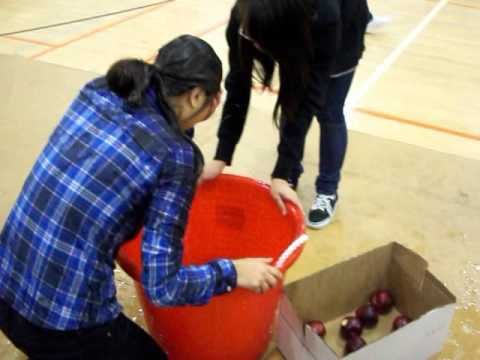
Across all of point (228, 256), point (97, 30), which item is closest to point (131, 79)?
point (228, 256)

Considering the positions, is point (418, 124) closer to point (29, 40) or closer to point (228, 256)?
point (228, 256)

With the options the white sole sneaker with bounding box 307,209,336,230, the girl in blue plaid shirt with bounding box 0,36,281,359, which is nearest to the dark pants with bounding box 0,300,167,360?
the girl in blue plaid shirt with bounding box 0,36,281,359

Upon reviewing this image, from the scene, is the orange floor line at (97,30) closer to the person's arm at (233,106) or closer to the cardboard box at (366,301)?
the person's arm at (233,106)

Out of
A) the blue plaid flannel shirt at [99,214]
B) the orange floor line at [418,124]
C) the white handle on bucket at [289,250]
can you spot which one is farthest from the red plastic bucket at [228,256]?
the orange floor line at [418,124]

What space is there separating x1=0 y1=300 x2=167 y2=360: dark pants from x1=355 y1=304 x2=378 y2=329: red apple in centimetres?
54

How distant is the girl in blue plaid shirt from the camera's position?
719 millimetres

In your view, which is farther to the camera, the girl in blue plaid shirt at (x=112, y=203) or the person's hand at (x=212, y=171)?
the person's hand at (x=212, y=171)

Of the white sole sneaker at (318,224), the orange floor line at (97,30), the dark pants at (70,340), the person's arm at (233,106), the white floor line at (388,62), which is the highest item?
the person's arm at (233,106)

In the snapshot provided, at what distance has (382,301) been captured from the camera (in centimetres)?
123

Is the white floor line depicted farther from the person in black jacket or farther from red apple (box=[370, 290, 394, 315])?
red apple (box=[370, 290, 394, 315])

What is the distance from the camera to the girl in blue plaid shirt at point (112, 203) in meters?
0.72

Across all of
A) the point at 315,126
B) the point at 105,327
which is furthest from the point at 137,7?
the point at 105,327

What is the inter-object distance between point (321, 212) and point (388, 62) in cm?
142

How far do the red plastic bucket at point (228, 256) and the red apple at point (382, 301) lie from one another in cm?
28
